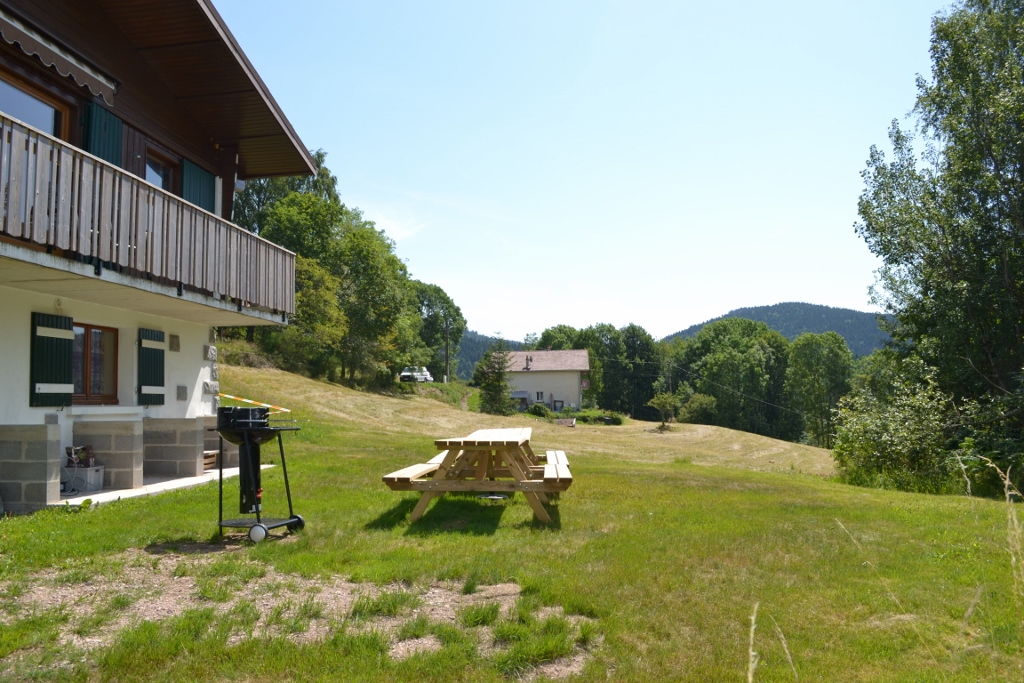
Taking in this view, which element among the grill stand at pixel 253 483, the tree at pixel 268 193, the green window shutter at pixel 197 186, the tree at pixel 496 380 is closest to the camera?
the grill stand at pixel 253 483

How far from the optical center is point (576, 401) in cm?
7481

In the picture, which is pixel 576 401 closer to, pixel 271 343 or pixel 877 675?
pixel 271 343

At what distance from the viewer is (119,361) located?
11758mm

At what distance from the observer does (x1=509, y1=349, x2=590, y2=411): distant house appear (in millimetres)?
75000

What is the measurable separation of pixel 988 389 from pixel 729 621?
18.0 metres

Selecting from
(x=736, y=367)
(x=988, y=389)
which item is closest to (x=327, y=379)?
(x=988, y=389)

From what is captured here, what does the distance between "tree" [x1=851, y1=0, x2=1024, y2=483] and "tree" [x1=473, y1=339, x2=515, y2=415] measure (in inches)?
968

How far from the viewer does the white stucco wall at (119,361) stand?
9.24 m

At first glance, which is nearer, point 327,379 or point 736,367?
point 327,379

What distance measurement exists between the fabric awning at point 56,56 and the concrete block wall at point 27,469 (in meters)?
4.59

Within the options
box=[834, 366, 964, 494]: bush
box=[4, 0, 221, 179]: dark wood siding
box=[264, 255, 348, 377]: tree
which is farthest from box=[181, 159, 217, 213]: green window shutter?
box=[264, 255, 348, 377]: tree

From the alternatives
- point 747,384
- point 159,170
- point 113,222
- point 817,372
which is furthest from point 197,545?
point 747,384

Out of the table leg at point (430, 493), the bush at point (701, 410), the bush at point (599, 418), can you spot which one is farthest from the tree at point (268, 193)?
the table leg at point (430, 493)

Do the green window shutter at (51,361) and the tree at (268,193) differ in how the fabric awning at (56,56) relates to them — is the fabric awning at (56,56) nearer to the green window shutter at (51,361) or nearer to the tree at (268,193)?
the green window shutter at (51,361)
